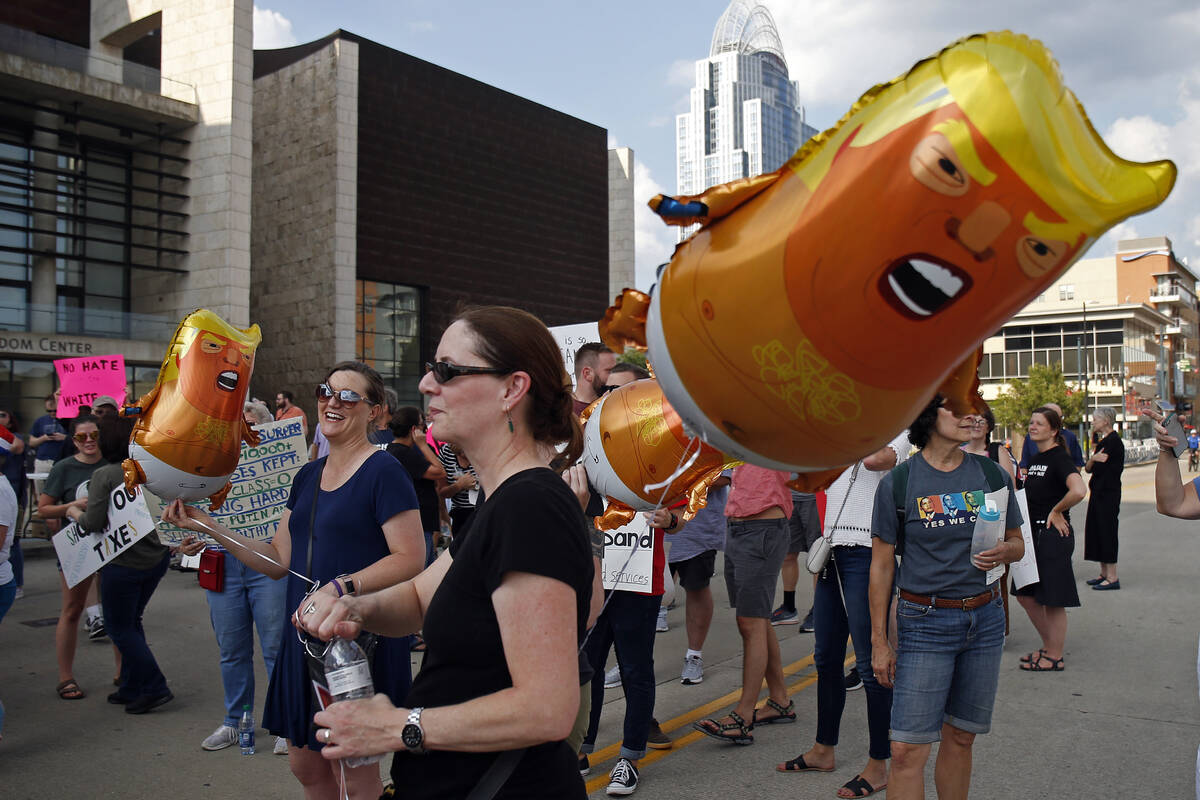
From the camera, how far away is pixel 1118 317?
7394cm

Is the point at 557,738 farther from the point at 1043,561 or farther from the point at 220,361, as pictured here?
the point at 1043,561

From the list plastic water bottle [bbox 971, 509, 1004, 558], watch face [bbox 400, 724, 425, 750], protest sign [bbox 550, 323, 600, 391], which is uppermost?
protest sign [bbox 550, 323, 600, 391]

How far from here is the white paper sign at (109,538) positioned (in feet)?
18.9

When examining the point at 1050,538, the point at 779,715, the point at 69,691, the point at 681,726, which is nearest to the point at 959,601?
the point at 779,715

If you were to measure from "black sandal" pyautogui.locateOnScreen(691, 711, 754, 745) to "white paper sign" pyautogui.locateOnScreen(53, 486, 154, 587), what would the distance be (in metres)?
3.66

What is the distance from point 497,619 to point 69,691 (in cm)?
591

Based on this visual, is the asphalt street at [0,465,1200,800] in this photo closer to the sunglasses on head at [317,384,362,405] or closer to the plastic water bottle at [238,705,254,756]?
the plastic water bottle at [238,705,254,756]

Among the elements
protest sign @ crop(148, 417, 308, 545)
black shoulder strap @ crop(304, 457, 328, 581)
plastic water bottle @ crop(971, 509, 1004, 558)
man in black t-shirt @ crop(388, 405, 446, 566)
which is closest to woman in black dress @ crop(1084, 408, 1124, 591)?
plastic water bottle @ crop(971, 509, 1004, 558)

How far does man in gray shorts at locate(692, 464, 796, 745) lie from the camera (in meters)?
5.21

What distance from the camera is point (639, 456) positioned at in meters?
3.03

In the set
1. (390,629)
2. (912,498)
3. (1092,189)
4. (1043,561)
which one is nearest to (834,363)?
(1092,189)

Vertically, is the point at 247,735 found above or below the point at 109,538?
below

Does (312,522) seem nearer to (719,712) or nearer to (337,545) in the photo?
(337,545)

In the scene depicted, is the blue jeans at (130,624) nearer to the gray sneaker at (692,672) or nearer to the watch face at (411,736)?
the gray sneaker at (692,672)
